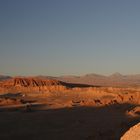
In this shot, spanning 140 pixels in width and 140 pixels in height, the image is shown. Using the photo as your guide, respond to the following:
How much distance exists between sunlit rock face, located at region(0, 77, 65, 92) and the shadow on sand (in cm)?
2992

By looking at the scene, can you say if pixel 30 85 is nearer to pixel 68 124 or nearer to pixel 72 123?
pixel 72 123

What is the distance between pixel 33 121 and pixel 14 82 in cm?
4828

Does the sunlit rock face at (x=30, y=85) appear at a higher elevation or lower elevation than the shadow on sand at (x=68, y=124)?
higher

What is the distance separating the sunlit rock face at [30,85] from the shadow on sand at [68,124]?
2992cm

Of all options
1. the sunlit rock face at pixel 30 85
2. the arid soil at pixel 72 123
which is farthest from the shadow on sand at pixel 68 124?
the sunlit rock face at pixel 30 85

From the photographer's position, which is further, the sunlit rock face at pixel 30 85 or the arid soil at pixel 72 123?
the sunlit rock face at pixel 30 85

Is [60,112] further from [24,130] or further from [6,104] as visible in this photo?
[6,104]

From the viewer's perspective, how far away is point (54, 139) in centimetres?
1870

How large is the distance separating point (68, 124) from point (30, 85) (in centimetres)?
4661

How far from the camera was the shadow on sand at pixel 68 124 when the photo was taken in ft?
63.5

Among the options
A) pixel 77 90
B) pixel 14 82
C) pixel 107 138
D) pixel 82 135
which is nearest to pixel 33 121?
pixel 82 135

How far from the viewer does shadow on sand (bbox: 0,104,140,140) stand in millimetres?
19344

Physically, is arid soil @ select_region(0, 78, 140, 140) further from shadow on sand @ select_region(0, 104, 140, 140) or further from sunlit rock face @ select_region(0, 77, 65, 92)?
sunlit rock face @ select_region(0, 77, 65, 92)

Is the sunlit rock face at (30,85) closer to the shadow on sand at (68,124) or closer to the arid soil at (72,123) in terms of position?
the arid soil at (72,123)
